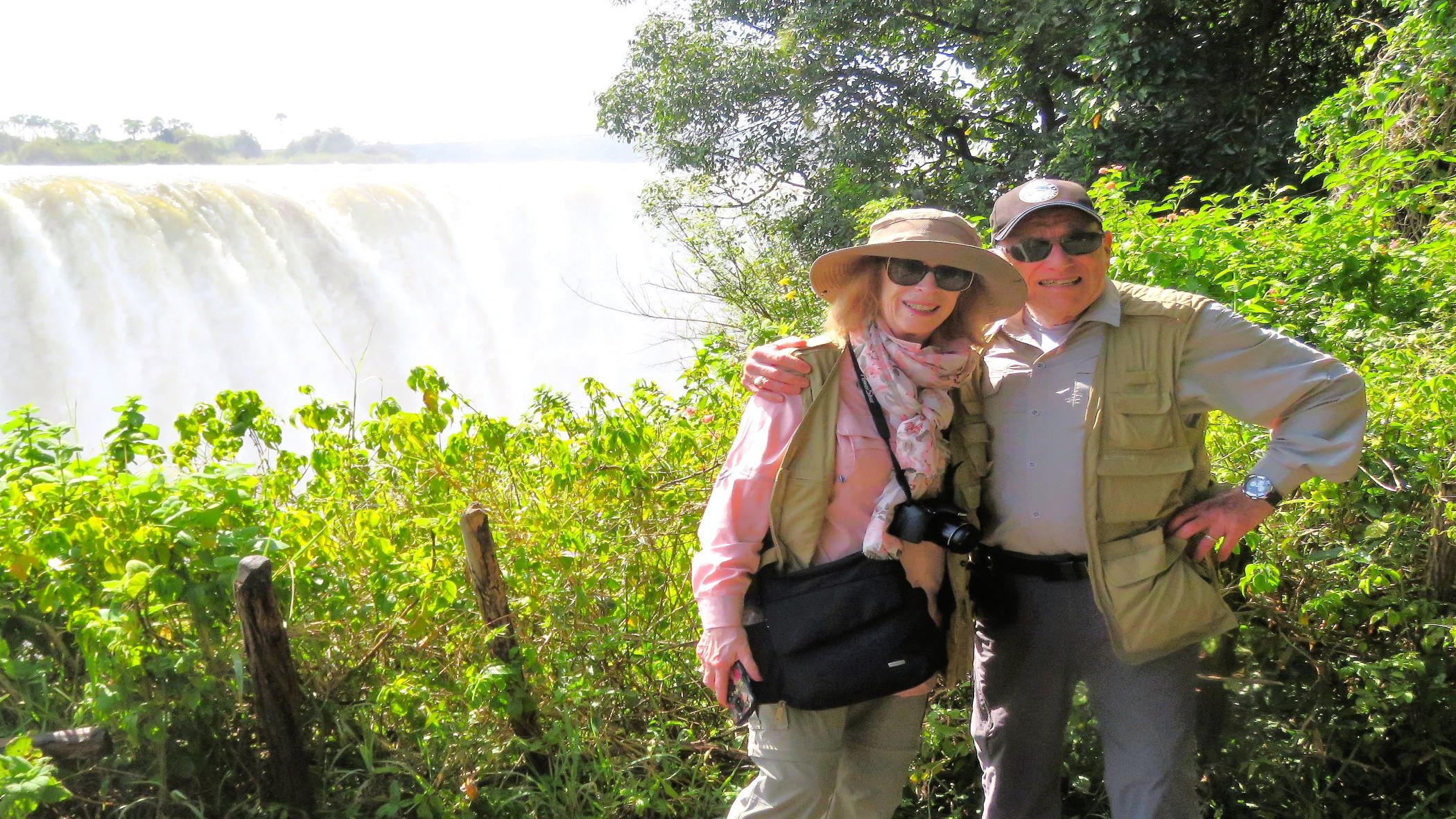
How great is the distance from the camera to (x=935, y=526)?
1.91 m

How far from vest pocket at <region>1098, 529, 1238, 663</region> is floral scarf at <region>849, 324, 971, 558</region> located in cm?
36

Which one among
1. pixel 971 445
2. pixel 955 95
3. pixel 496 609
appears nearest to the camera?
pixel 971 445

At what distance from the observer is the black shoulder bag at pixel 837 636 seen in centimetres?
189

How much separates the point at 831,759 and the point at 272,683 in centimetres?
142

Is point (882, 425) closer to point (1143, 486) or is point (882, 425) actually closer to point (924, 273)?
point (924, 273)

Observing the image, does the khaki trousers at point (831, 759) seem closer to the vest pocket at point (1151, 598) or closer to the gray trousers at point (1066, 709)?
the gray trousers at point (1066, 709)

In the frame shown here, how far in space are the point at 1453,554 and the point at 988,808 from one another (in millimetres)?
1323

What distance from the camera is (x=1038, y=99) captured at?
10.0 m

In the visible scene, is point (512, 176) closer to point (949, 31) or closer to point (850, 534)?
point (949, 31)

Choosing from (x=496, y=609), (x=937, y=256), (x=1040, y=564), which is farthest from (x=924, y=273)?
(x=496, y=609)

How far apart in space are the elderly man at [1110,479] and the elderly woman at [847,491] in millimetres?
115

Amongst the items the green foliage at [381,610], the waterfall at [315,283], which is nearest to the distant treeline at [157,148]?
the waterfall at [315,283]

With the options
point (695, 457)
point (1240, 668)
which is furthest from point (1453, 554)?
→ point (695, 457)

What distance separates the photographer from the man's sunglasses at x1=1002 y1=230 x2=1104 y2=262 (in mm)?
2074
